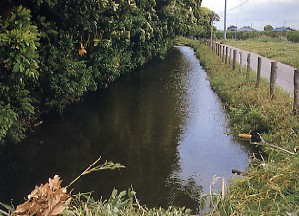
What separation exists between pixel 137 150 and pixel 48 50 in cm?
372

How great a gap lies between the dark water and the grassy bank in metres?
0.74

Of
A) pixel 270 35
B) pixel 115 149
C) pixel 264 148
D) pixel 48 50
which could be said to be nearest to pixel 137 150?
pixel 115 149

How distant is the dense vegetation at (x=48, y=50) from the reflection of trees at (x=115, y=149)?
0.73m

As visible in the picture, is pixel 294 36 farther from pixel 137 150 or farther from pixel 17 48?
pixel 17 48

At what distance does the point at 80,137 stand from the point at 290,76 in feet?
38.1

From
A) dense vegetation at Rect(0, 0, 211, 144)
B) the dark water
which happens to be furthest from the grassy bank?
dense vegetation at Rect(0, 0, 211, 144)

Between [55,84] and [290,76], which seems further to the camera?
[290,76]

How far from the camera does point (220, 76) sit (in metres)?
18.7

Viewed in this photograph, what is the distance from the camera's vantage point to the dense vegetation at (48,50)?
6.32 meters

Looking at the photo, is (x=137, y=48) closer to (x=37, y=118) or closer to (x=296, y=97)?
(x=37, y=118)

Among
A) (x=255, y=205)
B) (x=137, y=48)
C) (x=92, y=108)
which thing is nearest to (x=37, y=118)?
(x=92, y=108)

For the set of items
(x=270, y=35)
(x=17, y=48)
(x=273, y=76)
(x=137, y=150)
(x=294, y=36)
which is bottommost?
(x=137, y=150)

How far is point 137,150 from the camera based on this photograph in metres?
9.62

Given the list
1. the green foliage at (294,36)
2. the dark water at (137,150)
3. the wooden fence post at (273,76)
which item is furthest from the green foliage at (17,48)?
the green foliage at (294,36)
